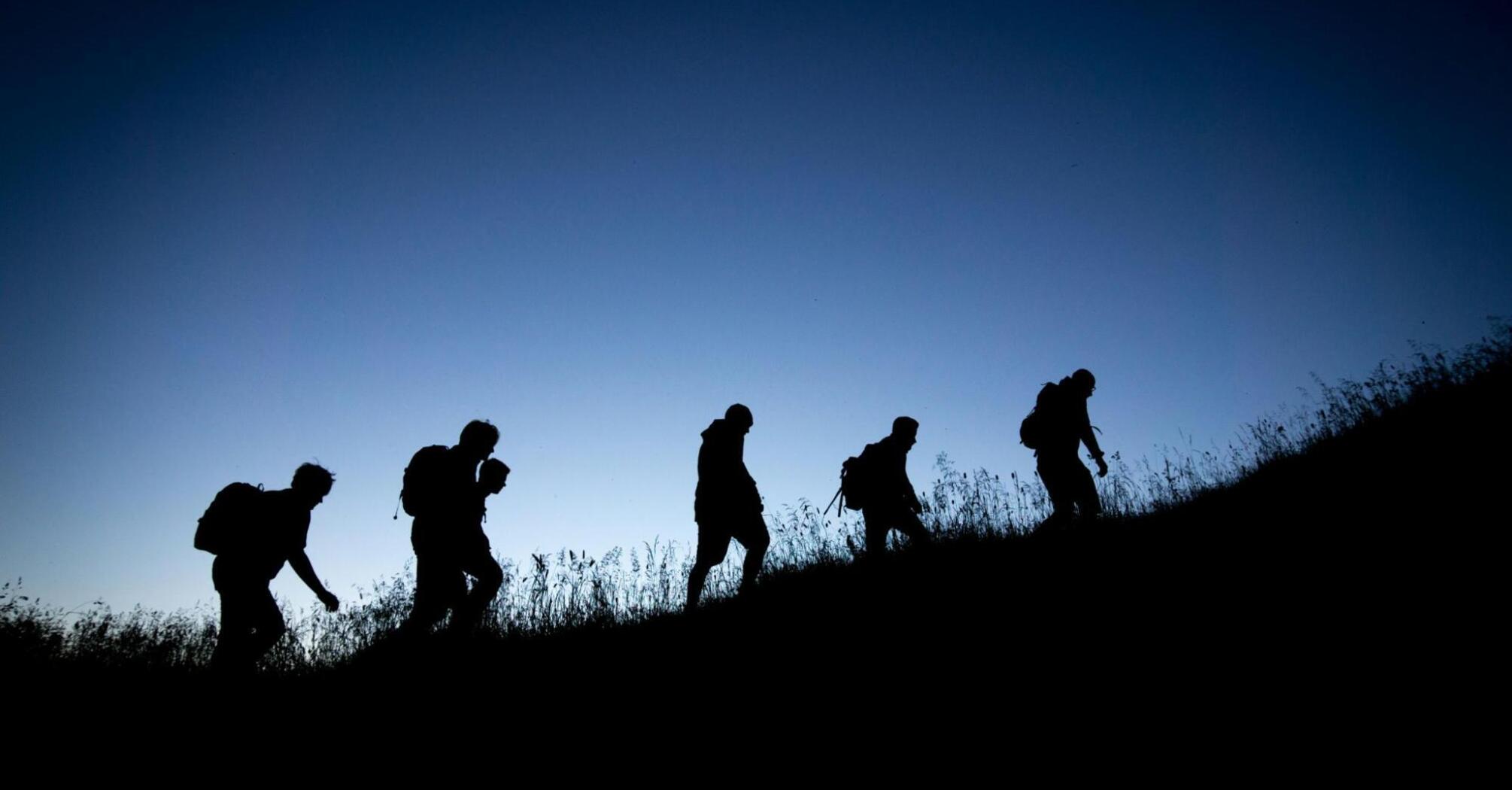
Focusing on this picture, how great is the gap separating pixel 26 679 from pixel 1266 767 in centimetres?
706

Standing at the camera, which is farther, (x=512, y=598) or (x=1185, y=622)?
(x=512, y=598)

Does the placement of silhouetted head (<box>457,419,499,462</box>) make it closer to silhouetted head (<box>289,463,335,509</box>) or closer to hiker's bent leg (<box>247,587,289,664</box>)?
silhouetted head (<box>289,463,335,509</box>)

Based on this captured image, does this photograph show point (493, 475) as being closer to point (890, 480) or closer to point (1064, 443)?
point (890, 480)

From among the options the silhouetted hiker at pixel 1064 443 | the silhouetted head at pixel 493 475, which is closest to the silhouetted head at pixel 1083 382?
the silhouetted hiker at pixel 1064 443

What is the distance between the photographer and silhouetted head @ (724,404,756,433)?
5.11m

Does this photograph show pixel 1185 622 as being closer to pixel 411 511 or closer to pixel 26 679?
pixel 411 511

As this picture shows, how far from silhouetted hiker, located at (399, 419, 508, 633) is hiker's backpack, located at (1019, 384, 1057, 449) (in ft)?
14.6

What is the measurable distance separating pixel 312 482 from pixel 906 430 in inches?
186

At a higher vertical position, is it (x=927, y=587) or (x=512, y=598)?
(x=512, y=598)

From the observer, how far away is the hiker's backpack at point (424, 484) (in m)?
3.89

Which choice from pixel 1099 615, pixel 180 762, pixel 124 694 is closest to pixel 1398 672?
pixel 1099 615

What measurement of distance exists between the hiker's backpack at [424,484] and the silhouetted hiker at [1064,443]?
4.74 metres

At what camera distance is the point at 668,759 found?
81.0 inches

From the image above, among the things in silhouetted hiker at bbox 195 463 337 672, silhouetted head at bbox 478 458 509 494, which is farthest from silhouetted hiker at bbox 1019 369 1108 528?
silhouetted hiker at bbox 195 463 337 672
